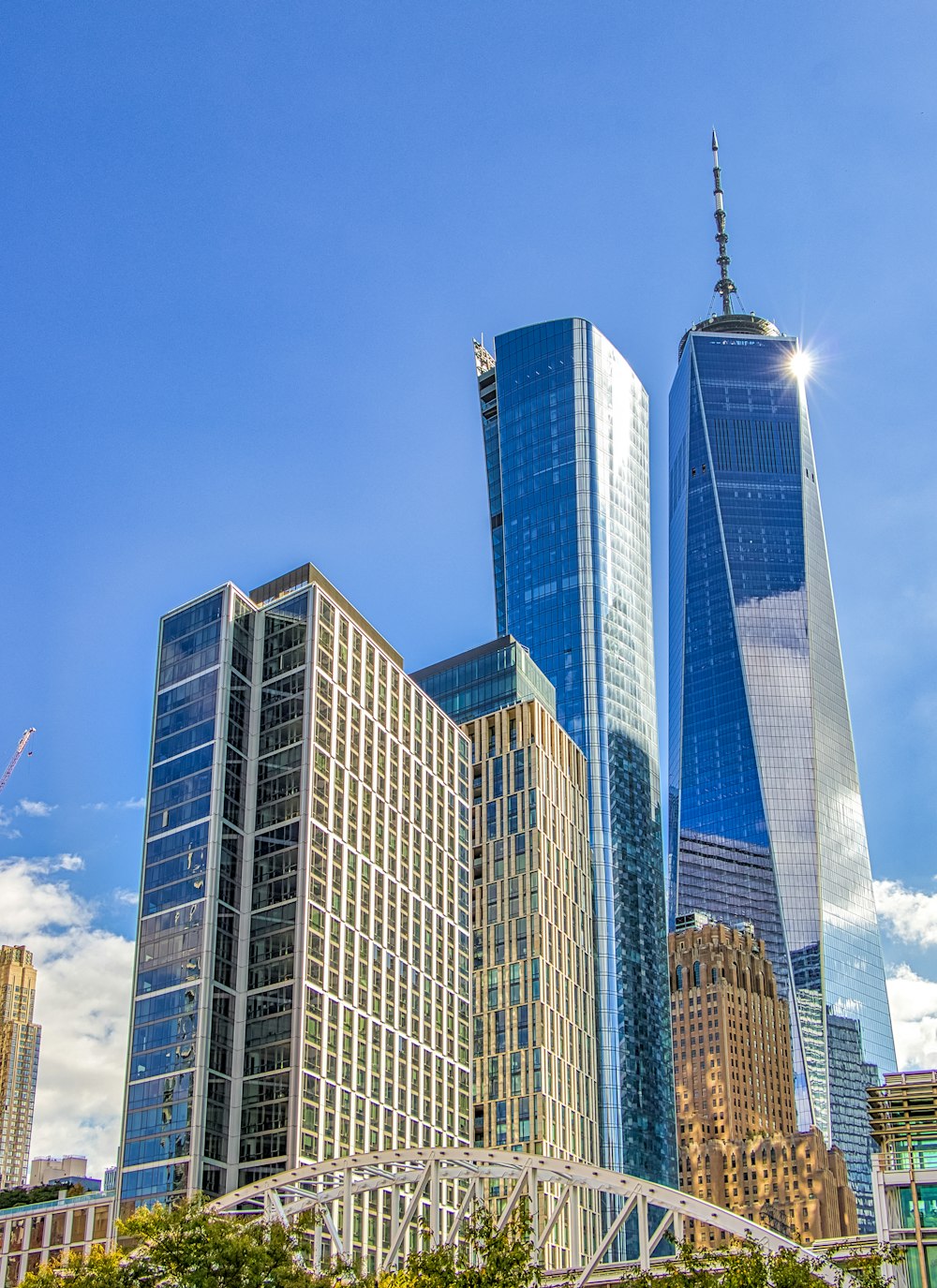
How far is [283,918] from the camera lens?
5901 inches

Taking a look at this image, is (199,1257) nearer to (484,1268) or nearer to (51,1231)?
(484,1268)

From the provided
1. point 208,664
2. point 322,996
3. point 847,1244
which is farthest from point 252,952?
point 847,1244

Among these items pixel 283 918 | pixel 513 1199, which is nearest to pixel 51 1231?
pixel 283 918

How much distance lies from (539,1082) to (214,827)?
2721 inches

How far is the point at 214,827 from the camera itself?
150 meters

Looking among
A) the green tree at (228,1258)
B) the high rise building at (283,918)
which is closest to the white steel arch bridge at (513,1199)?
the green tree at (228,1258)

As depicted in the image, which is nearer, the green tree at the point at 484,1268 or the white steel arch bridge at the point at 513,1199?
the green tree at the point at 484,1268

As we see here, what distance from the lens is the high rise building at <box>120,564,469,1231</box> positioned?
140750 millimetres

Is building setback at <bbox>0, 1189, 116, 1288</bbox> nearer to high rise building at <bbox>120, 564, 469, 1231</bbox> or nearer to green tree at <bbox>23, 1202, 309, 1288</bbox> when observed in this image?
high rise building at <bbox>120, 564, 469, 1231</bbox>

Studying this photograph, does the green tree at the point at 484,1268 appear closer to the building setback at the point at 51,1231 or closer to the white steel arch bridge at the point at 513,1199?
the white steel arch bridge at the point at 513,1199

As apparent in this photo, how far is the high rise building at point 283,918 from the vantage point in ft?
462

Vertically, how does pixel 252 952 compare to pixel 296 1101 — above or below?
above

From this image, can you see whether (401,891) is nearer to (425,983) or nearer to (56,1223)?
(425,983)

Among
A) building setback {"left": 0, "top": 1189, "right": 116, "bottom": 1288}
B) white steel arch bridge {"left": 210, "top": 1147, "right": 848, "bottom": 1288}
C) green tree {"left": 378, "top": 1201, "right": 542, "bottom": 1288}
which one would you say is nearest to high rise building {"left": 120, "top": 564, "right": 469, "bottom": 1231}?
building setback {"left": 0, "top": 1189, "right": 116, "bottom": 1288}
